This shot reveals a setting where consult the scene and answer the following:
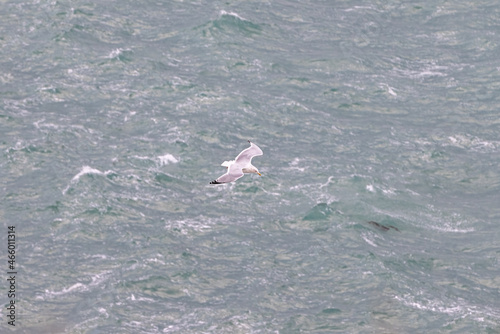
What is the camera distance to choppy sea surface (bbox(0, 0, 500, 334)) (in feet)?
178

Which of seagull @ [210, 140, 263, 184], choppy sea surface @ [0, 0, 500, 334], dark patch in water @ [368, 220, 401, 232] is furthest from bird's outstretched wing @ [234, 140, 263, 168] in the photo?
dark patch in water @ [368, 220, 401, 232]

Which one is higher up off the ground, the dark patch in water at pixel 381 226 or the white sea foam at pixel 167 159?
the white sea foam at pixel 167 159

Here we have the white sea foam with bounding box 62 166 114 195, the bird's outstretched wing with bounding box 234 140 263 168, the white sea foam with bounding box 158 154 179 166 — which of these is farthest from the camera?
the white sea foam with bounding box 158 154 179 166

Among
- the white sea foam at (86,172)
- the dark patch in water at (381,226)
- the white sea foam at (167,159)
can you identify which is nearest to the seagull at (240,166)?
the dark patch in water at (381,226)

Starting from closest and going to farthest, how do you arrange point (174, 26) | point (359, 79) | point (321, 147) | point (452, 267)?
point (452, 267) < point (321, 147) < point (359, 79) < point (174, 26)

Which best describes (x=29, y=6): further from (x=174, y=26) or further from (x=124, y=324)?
(x=124, y=324)

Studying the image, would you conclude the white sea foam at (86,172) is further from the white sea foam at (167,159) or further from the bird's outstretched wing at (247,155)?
the bird's outstretched wing at (247,155)

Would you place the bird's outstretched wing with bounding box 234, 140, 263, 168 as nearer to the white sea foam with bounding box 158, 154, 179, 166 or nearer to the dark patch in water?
the dark patch in water

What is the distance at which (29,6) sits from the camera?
85.4 meters

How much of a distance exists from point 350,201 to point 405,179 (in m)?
5.13

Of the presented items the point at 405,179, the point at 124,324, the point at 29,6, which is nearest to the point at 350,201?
the point at 405,179

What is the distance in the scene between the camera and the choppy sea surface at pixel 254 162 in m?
54.2

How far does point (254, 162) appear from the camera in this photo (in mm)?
66688

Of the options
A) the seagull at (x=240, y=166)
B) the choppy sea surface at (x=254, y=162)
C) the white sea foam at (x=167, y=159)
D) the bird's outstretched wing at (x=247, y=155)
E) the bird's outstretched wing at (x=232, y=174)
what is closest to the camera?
the bird's outstretched wing at (x=232, y=174)
